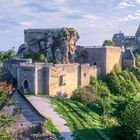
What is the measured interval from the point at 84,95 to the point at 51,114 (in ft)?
26.7

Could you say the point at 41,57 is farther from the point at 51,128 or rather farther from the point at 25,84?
the point at 51,128

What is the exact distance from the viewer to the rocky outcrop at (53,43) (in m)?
49.9

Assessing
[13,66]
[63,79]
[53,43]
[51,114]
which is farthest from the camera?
[53,43]

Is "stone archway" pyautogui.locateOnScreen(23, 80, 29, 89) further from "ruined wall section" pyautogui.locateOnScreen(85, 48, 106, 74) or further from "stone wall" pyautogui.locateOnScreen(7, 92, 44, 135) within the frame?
"ruined wall section" pyautogui.locateOnScreen(85, 48, 106, 74)

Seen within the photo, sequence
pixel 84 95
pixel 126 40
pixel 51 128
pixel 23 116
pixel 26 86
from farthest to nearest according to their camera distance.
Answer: pixel 126 40
pixel 84 95
pixel 26 86
pixel 51 128
pixel 23 116

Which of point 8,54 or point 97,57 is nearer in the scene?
point 8,54

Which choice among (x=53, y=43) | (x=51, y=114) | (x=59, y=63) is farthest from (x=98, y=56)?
(x=51, y=114)

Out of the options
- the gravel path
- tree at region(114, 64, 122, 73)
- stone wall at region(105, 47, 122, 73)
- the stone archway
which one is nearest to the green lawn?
the gravel path

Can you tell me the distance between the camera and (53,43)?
50.0 meters

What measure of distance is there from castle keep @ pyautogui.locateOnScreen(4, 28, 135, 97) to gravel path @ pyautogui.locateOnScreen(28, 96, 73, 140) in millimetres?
2243

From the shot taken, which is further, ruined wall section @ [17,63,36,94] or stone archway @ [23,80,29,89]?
stone archway @ [23,80,29,89]

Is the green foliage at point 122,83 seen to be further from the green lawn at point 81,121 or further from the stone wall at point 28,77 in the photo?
the stone wall at point 28,77

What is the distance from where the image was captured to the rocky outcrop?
164ft

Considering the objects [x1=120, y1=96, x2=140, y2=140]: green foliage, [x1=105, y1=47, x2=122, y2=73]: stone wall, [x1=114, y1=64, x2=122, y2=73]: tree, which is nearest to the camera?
[x1=120, y1=96, x2=140, y2=140]: green foliage
